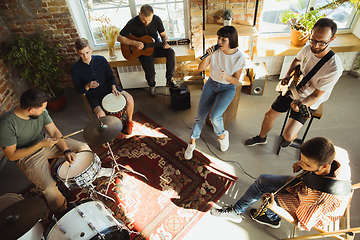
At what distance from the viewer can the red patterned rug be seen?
212 centimetres

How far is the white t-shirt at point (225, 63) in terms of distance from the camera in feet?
7.57

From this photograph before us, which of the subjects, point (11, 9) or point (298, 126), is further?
point (11, 9)

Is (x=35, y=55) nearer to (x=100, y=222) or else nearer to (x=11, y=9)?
(x=11, y=9)

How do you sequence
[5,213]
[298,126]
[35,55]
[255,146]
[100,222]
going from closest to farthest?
[5,213], [100,222], [298,126], [255,146], [35,55]

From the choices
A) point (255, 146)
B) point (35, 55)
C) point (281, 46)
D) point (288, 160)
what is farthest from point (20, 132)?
point (281, 46)

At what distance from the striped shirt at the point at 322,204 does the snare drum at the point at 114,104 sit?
75.9 inches

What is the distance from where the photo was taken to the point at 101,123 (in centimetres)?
194

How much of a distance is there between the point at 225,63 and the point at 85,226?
1.93 metres

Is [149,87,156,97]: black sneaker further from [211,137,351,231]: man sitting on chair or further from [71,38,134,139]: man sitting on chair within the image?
[211,137,351,231]: man sitting on chair

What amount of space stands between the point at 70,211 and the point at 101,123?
721mm

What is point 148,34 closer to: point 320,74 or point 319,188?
point 320,74

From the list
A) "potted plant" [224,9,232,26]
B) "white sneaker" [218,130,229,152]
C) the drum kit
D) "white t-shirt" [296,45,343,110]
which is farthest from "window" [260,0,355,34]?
the drum kit

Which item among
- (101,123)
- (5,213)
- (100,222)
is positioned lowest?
(100,222)

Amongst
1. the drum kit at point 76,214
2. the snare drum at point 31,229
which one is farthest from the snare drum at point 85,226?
the snare drum at point 31,229
